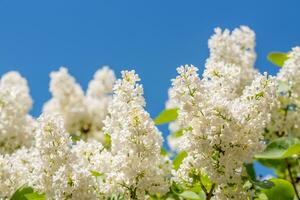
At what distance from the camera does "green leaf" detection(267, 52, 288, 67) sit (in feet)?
23.3

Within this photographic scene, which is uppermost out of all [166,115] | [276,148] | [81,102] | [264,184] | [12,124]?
[81,102]

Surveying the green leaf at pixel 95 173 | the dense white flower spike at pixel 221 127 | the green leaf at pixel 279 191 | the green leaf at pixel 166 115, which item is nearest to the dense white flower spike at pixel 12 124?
the green leaf at pixel 166 115

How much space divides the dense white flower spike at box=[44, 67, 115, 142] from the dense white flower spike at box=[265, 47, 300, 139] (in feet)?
14.1

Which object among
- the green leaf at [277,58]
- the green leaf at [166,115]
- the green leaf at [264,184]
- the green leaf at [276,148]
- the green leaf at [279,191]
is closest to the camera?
the green leaf at [264,184]

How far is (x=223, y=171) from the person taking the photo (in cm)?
395

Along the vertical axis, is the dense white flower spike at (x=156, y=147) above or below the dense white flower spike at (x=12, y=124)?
below

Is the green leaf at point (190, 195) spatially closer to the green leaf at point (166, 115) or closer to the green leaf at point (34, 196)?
the green leaf at point (34, 196)

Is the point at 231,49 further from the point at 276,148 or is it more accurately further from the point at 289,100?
the point at 276,148

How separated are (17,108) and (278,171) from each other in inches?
140

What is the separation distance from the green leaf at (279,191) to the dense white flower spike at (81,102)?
5638 millimetres

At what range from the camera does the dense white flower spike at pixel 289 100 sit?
20.4ft

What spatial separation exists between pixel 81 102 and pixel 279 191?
7.47 metres

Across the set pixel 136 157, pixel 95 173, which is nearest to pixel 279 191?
pixel 136 157

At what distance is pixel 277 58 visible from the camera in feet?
23.5
